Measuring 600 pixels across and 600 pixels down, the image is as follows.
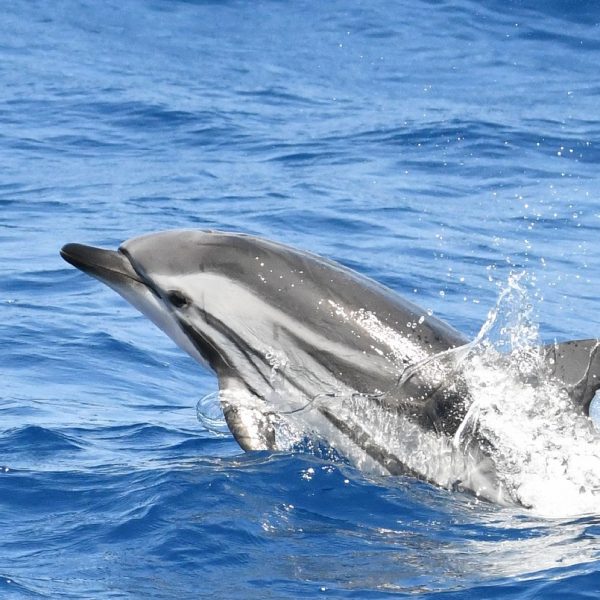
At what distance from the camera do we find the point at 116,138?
57.4 feet

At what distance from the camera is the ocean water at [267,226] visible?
6160 mm

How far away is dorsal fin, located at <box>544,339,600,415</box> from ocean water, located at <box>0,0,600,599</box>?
0.47m

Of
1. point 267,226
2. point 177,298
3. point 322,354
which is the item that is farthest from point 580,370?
point 267,226

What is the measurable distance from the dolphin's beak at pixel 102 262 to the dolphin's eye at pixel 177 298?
32 cm

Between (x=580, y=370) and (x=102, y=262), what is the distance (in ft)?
9.20

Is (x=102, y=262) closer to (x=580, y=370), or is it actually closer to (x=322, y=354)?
(x=322, y=354)

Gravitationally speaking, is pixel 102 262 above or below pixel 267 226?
above

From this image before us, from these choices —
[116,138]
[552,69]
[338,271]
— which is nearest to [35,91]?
[116,138]

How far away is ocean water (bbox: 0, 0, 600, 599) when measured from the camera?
20.2 feet

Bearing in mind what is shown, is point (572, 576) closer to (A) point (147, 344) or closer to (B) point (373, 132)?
(A) point (147, 344)

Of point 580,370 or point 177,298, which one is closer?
point 580,370

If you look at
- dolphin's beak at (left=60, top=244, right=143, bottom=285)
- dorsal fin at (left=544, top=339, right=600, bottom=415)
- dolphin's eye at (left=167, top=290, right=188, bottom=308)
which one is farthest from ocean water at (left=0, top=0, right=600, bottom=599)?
dolphin's beak at (left=60, top=244, right=143, bottom=285)

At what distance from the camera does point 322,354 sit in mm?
6984

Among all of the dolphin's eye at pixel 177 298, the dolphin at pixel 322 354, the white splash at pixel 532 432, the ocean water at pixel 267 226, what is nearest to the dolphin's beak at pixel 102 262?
the dolphin at pixel 322 354
